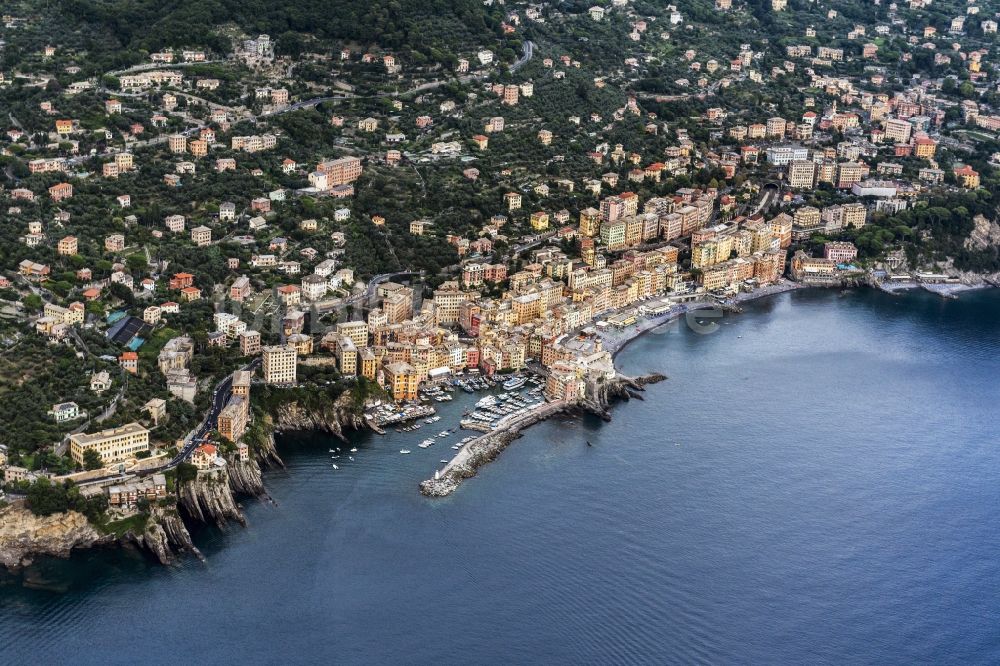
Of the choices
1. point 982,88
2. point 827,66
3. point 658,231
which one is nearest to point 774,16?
point 827,66

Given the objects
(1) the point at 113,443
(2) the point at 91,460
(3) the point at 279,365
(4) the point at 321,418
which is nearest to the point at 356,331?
(3) the point at 279,365

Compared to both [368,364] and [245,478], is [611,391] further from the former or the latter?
[245,478]

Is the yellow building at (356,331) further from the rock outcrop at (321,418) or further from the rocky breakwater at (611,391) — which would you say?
the rocky breakwater at (611,391)

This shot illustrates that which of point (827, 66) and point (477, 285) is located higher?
point (827, 66)

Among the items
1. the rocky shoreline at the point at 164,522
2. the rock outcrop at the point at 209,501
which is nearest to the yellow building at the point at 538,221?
the rocky shoreline at the point at 164,522

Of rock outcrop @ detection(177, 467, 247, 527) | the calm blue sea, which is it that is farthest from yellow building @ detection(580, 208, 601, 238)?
rock outcrop @ detection(177, 467, 247, 527)

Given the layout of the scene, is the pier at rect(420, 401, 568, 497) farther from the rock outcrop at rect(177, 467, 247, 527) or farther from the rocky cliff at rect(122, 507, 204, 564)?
the rocky cliff at rect(122, 507, 204, 564)

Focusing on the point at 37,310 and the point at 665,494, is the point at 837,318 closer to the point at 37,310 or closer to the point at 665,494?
the point at 665,494
